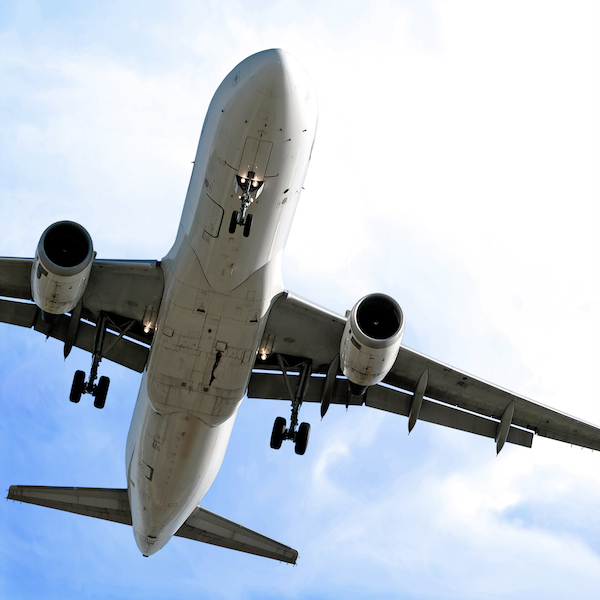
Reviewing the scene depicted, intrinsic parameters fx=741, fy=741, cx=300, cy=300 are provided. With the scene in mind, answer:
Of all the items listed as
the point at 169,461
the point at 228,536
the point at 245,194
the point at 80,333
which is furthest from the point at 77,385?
the point at 245,194

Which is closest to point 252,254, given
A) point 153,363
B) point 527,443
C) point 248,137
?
point 248,137

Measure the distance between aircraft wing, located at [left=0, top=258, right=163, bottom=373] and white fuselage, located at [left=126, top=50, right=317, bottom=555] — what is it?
961mm

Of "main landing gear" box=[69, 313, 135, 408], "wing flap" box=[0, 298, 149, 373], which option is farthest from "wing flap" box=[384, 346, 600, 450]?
"main landing gear" box=[69, 313, 135, 408]

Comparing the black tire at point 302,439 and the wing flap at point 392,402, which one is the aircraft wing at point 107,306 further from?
the black tire at point 302,439

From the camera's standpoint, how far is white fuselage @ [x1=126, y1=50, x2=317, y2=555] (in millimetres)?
12328

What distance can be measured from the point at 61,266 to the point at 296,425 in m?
6.84

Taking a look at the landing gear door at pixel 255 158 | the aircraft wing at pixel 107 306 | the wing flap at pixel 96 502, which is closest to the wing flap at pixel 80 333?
the aircraft wing at pixel 107 306

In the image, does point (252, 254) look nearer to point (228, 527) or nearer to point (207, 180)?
point (207, 180)

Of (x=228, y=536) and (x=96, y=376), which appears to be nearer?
(x=96, y=376)

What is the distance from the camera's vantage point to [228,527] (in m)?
19.9

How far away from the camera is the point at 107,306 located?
641 inches

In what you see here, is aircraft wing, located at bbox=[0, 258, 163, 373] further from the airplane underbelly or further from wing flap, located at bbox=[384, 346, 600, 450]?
wing flap, located at bbox=[384, 346, 600, 450]

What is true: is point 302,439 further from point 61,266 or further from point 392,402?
point 61,266

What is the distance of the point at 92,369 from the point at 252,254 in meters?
5.58
